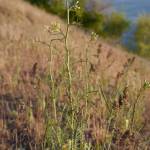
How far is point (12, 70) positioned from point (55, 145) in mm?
2999

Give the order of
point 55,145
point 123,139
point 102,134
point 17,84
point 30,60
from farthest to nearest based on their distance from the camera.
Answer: point 30,60 < point 17,84 < point 102,134 < point 55,145 < point 123,139

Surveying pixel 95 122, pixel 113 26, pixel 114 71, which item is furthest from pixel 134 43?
pixel 95 122

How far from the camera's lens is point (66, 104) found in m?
3.49

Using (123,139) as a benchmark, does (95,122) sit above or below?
below

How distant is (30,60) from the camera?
701 cm

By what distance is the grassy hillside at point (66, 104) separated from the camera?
2.94 metres

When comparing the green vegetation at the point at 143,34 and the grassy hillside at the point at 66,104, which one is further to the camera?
the green vegetation at the point at 143,34

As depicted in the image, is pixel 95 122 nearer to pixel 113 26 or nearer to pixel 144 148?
pixel 144 148

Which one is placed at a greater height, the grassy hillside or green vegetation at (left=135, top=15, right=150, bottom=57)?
the grassy hillside

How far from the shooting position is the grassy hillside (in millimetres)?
2941

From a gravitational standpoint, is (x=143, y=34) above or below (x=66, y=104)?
below

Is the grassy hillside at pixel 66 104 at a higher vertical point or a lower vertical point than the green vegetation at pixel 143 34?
higher

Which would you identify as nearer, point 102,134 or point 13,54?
point 102,134

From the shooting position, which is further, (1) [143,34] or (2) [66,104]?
(1) [143,34]
